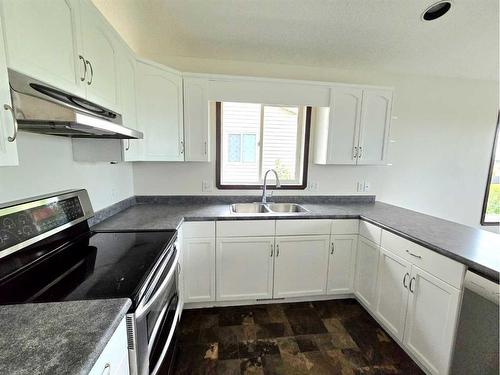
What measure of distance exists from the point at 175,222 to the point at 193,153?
2.47ft

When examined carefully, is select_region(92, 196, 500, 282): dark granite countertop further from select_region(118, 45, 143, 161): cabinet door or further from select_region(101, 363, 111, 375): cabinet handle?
select_region(101, 363, 111, 375): cabinet handle

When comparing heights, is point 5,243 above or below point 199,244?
above

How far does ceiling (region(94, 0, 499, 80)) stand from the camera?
1.80 meters

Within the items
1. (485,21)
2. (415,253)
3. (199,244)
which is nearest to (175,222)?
(199,244)

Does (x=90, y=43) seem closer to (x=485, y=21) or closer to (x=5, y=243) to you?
(x=5, y=243)

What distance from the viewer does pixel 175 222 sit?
181 centimetres

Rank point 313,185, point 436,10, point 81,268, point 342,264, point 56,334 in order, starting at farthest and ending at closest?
1. point 313,185
2. point 342,264
3. point 436,10
4. point 81,268
5. point 56,334

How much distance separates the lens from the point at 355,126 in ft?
7.97

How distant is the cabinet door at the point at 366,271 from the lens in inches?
77.6

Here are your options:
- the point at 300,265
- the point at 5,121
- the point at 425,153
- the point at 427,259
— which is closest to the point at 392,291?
the point at 427,259

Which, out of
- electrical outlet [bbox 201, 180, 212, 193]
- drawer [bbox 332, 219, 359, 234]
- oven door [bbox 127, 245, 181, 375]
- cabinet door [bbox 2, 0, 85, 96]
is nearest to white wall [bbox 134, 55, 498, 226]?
electrical outlet [bbox 201, 180, 212, 193]

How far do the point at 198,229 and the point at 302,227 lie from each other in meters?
0.94

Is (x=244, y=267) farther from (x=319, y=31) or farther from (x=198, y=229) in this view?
(x=319, y=31)

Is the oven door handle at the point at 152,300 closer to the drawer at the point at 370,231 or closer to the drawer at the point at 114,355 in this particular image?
the drawer at the point at 114,355
